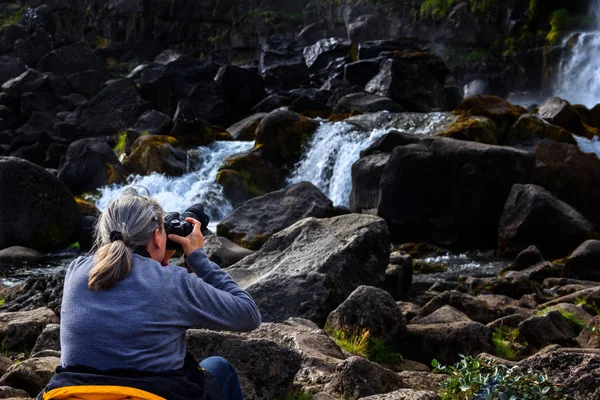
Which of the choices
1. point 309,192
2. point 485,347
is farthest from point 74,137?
point 485,347

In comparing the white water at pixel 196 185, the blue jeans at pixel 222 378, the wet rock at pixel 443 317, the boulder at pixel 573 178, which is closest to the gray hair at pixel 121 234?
the blue jeans at pixel 222 378

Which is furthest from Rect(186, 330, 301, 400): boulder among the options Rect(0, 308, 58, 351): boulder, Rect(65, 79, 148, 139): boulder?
Rect(65, 79, 148, 139): boulder

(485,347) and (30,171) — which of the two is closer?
(485,347)

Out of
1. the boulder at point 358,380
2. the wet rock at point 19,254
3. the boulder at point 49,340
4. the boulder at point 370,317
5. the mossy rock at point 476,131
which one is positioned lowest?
the wet rock at point 19,254

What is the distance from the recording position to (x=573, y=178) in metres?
18.8

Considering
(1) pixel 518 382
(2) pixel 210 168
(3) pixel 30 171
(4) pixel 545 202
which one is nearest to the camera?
(1) pixel 518 382

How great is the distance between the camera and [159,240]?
11.7 ft

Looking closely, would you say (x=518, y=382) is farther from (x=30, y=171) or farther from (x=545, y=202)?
(x=30, y=171)

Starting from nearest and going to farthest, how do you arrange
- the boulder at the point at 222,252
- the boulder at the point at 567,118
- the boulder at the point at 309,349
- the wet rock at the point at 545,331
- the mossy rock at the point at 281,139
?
the boulder at the point at 309,349
the wet rock at the point at 545,331
the boulder at the point at 222,252
the boulder at the point at 567,118
the mossy rock at the point at 281,139

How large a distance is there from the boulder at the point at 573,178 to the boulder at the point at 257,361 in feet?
46.6

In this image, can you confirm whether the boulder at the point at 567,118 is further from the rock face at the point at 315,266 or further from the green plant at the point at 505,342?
the green plant at the point at 505,342

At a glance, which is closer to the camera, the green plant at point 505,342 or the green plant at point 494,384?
the green plant at point 494,384

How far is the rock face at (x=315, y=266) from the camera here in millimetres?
8664

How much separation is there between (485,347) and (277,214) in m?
8.57
